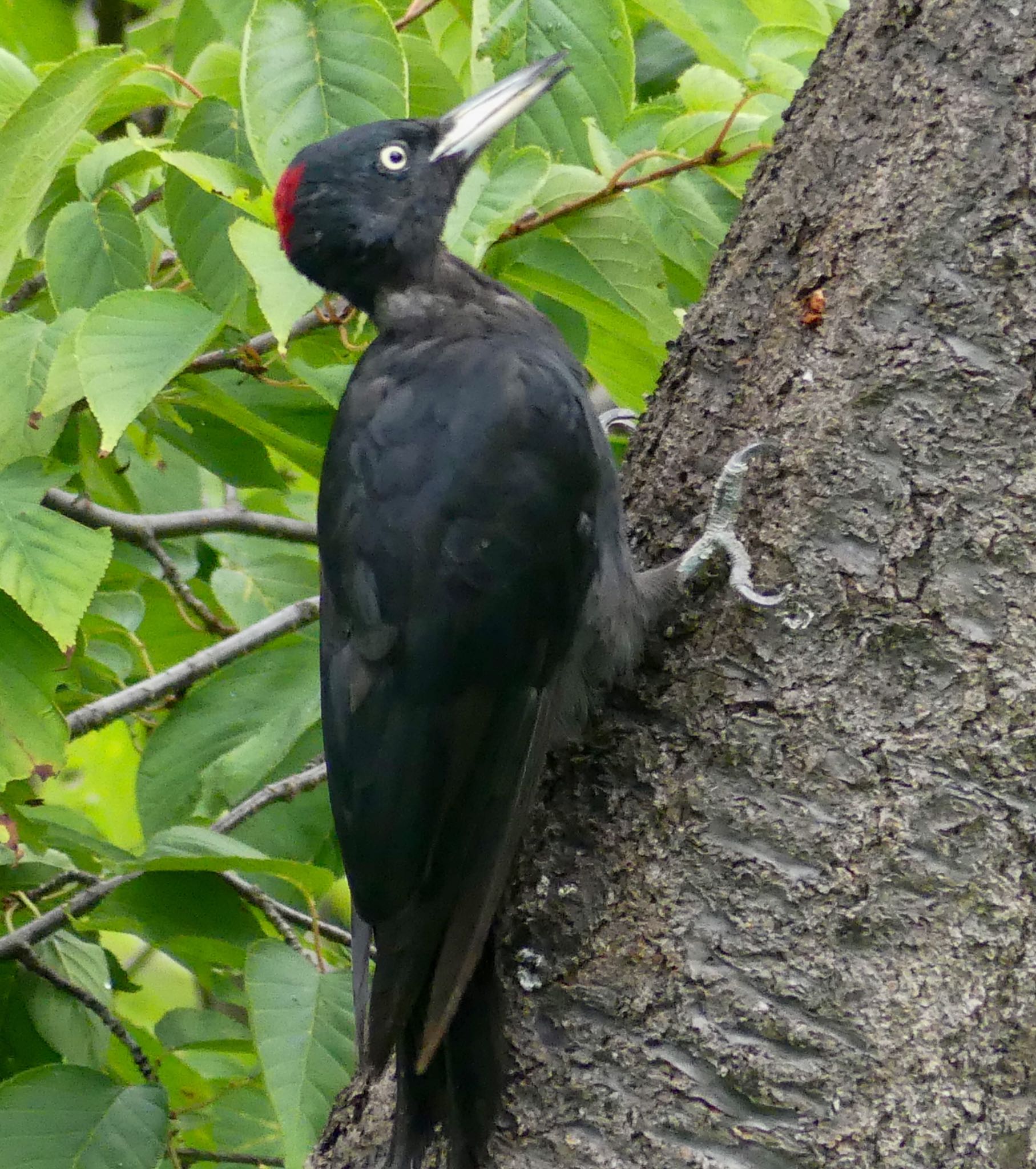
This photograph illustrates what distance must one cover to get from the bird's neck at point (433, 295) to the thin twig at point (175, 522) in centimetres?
44

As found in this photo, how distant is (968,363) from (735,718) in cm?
53

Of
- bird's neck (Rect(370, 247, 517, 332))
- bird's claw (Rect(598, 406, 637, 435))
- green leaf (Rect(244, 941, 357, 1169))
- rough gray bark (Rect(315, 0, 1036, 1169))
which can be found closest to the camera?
rough gray bark (Rect(315, 0, 1036, 1169))

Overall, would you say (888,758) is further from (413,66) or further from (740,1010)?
(413,66)

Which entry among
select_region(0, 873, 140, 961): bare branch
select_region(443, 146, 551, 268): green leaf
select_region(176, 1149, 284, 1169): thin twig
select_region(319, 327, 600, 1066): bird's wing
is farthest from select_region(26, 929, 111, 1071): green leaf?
select_region(443, 146, 551, 268): green leaf

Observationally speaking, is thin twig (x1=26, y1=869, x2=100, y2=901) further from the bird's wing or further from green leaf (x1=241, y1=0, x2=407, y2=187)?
green leaf (x1=241, y1=0, x2=407, y2=187)

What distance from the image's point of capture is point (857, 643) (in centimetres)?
171

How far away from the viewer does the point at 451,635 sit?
6.70ft

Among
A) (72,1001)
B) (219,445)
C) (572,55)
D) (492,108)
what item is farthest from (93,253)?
(72,1001)

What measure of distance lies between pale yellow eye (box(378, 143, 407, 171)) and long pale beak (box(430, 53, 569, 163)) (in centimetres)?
5

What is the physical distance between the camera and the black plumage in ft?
6.19

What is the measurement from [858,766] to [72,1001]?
146cm

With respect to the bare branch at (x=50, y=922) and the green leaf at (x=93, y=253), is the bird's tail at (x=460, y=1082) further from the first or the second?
the green leaf at (x=93, y=253)

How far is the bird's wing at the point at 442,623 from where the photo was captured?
6.45 ft

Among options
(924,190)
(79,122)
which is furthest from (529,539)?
(79,122)
